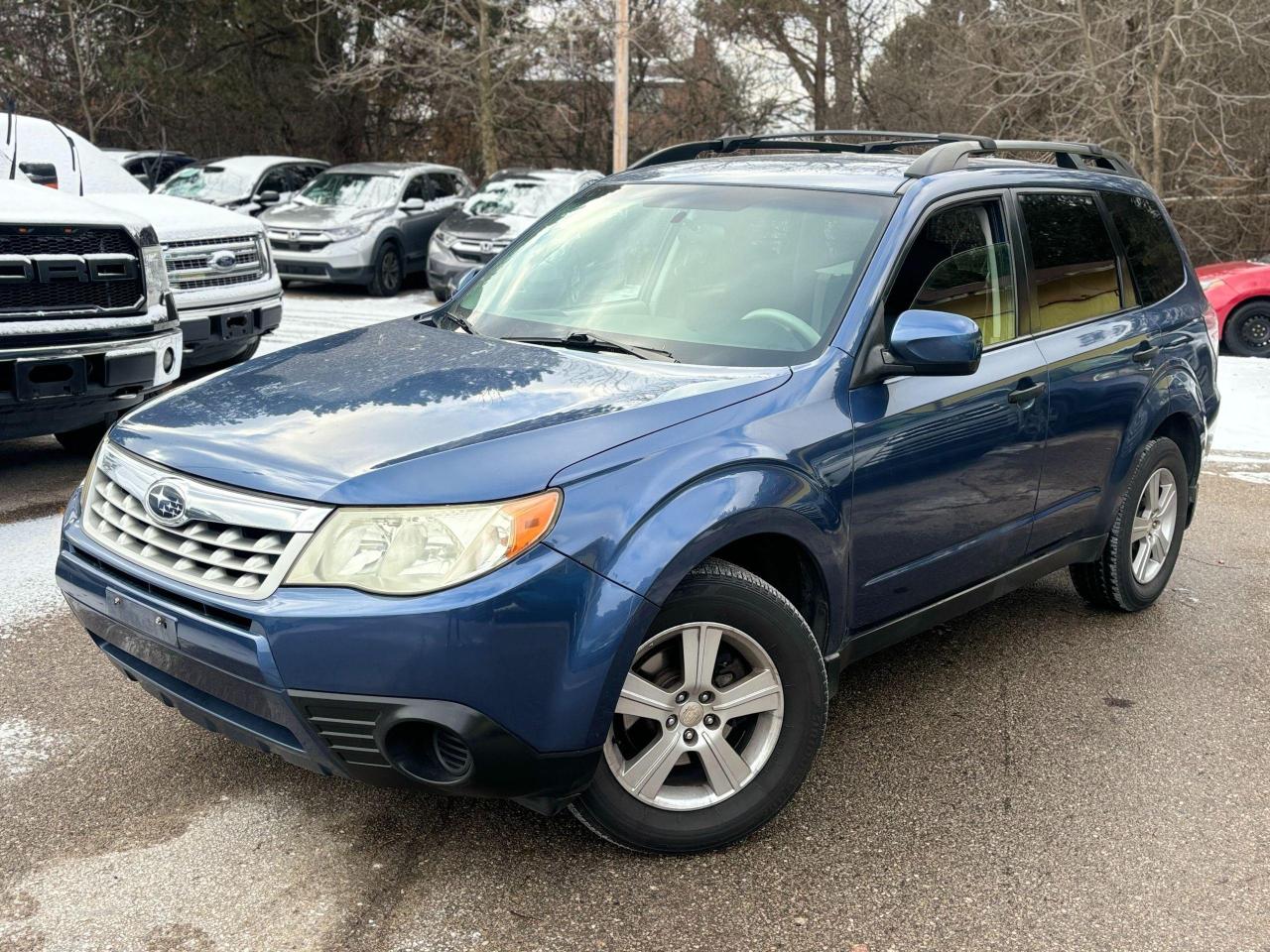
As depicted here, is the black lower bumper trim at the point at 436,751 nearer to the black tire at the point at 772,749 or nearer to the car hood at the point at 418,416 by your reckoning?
the black tire at the point at 772,749

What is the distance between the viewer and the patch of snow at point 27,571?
188 inches

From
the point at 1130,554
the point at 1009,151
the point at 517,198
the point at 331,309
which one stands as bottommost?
the point at 331,309

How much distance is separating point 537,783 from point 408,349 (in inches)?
59.1

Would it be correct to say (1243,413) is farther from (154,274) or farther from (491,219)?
(491,219)

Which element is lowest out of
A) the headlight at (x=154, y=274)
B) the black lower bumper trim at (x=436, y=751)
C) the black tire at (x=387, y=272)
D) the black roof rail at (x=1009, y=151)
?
the black tire at (x=387, y=272)

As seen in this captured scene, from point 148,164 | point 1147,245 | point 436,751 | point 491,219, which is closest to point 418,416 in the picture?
point 436,751

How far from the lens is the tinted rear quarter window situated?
490cm

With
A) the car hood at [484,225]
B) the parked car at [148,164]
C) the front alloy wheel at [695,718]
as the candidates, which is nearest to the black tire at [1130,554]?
the front alloy wheel at [695,718]

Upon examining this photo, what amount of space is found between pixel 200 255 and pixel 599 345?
5242 mm

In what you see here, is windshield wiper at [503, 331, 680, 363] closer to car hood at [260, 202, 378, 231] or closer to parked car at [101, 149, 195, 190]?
car hood at [260, 202, 378, 231]

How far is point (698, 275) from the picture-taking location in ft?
12.9

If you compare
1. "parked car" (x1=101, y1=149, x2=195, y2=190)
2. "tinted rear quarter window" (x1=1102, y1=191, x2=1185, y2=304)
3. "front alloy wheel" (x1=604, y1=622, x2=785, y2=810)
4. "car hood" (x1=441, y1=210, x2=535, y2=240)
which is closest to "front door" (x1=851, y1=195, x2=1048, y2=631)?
"front alloy wheel" (x1=604, y1=622, x2=785, y2=810)

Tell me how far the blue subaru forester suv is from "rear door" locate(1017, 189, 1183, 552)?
18mm

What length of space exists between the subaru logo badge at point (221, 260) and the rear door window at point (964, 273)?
18.4ft
